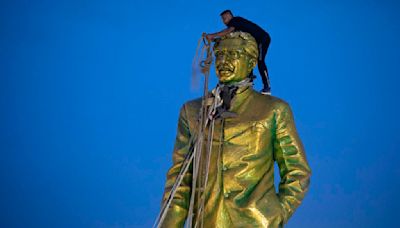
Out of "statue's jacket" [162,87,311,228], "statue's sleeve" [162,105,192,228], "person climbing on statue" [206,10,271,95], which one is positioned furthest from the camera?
"person climbing on statue" [206,10,271,95]

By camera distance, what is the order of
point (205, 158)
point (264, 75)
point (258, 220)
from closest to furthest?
point (258, 220) < point (205, 158) < point (264, 75)

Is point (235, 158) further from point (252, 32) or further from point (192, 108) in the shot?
point (252, 32)

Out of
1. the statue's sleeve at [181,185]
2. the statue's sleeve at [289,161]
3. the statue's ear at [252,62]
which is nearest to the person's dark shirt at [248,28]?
the statue's ear at [252,62]

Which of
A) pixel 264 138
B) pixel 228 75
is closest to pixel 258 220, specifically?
pixel 264 138

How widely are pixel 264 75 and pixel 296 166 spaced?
516mm

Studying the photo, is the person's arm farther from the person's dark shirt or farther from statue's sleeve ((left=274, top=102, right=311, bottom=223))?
statue's sleeve ((left=274, top=102, right=311, bottom=223))

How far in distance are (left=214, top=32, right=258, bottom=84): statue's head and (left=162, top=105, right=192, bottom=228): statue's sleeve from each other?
0.90 ft

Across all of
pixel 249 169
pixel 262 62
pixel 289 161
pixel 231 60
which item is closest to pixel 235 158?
pixel 249 169

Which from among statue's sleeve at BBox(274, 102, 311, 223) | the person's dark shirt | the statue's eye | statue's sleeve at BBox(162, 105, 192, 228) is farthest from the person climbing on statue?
statue's sleeve at BBox(162, 105, 192, 228)

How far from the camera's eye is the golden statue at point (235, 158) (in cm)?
279

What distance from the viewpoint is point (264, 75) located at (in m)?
3.17

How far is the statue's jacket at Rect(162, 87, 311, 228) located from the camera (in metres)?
2.77

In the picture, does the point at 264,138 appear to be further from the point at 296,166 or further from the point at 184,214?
the point at 184,214

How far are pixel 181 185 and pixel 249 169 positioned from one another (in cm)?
34
